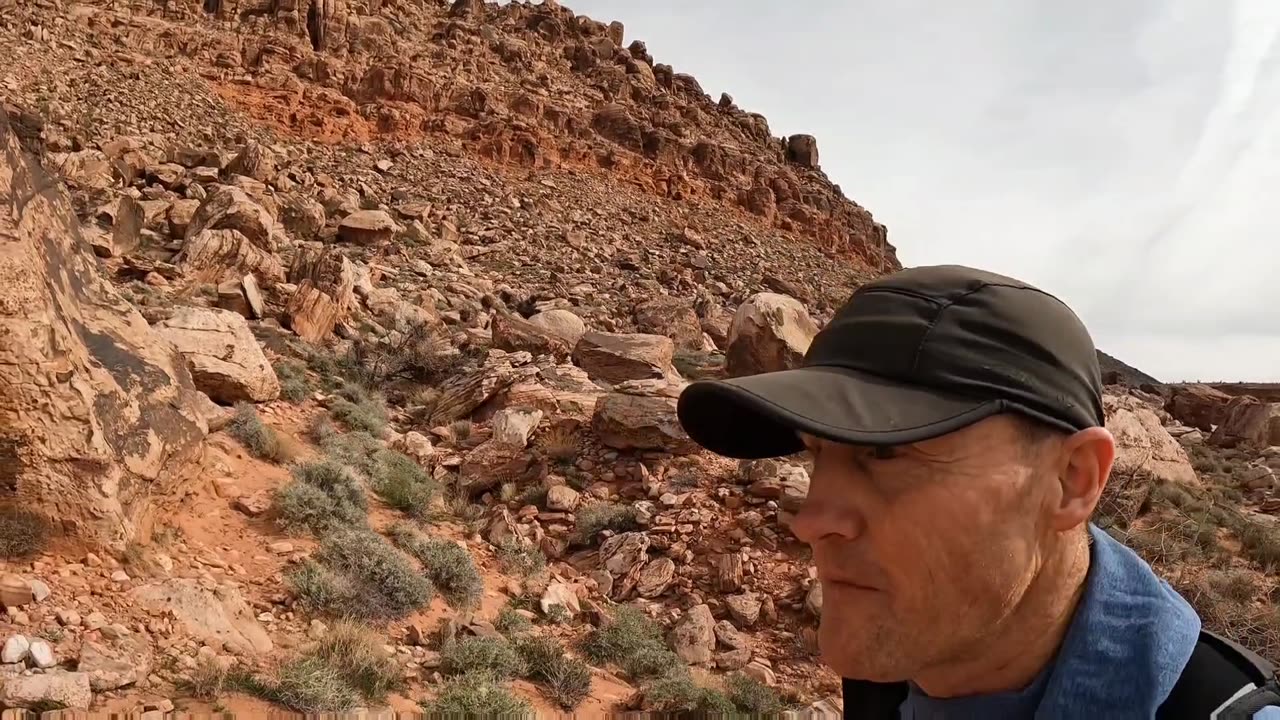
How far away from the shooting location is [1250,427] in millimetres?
15414

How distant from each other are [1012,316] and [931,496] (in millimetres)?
298

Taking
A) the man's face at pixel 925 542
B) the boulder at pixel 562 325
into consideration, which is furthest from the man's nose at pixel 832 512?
the boulder at pixel 562 325

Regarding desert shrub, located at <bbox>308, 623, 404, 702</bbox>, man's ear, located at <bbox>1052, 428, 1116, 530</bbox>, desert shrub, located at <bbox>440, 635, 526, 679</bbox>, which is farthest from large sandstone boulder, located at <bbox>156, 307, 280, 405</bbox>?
man's ear, located at <bbox>1052, 428, 1116, 530</bbox>

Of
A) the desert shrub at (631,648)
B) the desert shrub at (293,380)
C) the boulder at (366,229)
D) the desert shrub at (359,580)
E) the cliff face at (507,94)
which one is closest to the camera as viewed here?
the desert shrub at (359,580)

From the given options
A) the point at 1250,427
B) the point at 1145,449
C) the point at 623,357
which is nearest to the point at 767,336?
the point at 623,357

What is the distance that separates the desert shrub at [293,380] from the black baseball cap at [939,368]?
331 inches

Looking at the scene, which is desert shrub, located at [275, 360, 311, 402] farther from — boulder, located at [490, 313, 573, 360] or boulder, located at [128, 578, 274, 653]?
boulder, located at [128, 578, 274, 653]

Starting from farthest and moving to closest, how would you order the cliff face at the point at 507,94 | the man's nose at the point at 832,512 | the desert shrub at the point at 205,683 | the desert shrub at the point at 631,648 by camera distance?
the cliff face at the point at 507,94 < the desert shrub at the point at 631,648 < the desert shrub at the point at 205,683 < the man's nose at the point at 832,512

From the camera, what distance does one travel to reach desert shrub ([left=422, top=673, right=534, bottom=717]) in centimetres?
425

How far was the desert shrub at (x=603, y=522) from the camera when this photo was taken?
7.33 meters

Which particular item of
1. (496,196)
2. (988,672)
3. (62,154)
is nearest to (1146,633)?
(988,672)

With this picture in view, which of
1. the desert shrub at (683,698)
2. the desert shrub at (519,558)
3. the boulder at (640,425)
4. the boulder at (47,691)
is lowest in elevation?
the desert shrub at (683,698)

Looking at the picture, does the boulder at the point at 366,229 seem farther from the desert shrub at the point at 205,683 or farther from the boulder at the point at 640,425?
the desert shrub at the point at 205,683

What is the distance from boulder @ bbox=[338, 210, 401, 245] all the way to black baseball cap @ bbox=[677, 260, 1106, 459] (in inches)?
715
